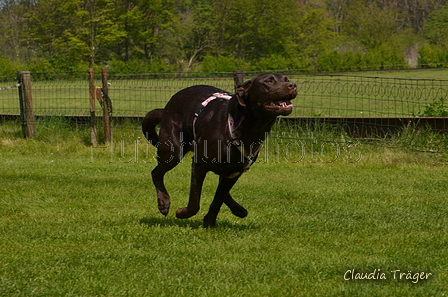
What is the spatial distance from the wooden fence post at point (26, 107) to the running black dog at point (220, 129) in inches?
307

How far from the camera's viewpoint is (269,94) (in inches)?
188

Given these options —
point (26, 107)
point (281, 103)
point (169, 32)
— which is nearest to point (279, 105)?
point (281, 103)

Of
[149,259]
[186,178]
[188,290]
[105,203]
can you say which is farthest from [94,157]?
[188,290]

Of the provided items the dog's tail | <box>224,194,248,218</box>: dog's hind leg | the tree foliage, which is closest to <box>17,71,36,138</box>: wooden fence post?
the dog's tail

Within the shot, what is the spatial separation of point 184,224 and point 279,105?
1.92m

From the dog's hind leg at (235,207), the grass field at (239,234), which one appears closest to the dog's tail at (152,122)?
the grass field at (239,234)

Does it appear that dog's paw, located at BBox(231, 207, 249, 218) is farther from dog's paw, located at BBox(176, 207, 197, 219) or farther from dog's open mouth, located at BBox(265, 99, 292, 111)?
dog's open mouth, located at BBox(265, 99, 292, 111)

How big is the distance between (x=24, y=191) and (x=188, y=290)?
4493 mm

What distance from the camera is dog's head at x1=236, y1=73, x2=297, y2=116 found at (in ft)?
15.5

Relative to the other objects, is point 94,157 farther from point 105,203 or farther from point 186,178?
point 105,203

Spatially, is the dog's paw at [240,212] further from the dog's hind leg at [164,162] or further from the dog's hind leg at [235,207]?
the dog's hind leg at [164,162]

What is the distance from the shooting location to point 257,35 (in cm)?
6253

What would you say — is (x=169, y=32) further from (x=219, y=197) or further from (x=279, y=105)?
(x=279, y=105)

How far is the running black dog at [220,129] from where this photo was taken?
4.87 metres
